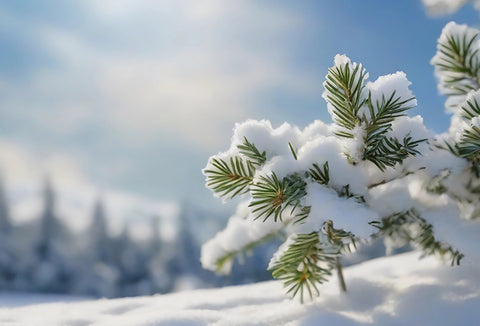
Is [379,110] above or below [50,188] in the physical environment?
below

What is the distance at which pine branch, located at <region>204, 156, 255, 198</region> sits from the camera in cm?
93

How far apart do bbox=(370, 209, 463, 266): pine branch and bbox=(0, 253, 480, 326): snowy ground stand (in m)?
0.09

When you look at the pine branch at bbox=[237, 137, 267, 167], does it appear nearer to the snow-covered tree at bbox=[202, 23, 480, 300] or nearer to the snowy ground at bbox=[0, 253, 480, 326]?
the snow-covered tree at bbox=[202, 23, 480, 300]

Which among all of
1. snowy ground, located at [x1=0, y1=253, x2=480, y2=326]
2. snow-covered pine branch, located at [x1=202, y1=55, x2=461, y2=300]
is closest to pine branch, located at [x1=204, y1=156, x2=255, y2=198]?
snow-covered pine branch, located at [x1=202, y1=55, x2=461, y2=300]

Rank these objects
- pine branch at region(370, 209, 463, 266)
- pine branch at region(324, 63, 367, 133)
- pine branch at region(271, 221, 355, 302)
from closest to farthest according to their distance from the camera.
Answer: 1. pine branch at region(324, 63, 367, 133)
2. pine branch at region(271, 221, 355, 302)
3. pine branch at region(370, 209, 463, 266)

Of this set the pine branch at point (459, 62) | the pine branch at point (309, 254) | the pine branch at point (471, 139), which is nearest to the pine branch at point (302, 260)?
the pine branch at point (309, 254)

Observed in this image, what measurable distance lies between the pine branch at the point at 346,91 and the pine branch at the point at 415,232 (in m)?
0.40

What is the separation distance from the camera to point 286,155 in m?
0.94

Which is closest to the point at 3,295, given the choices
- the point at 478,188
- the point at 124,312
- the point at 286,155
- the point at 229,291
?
the point at 124,312

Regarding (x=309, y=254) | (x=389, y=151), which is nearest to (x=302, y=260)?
(x=309, y=254)

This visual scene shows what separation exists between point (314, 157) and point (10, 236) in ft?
35.0

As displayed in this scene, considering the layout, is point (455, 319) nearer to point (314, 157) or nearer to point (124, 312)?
point (314, 157)

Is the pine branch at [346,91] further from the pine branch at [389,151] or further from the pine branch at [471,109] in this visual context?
the pine branch at [471,109]

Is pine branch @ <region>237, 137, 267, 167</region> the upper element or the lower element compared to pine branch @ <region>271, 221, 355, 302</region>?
upper
